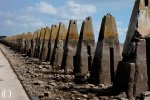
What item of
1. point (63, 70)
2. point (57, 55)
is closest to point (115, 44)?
point (63, 70)

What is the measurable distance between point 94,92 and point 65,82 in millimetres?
3327

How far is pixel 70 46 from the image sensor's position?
21.9m

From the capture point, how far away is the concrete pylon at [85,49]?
18438 millimetres

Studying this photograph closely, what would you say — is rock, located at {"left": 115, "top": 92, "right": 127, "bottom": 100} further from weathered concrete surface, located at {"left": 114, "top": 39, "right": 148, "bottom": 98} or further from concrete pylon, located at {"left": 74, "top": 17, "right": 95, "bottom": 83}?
concrete pylon, located at {"left": 74, "top": 17, "right": 95, "bottom": 83}

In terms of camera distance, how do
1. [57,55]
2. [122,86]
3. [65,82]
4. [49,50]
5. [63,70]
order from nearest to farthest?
[122,86]
[65,82]
[63,70]
[57,55]
[49,50]

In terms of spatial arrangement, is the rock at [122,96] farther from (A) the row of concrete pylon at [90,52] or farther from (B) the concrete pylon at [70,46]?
(B) the concrete pylon at [70,46]

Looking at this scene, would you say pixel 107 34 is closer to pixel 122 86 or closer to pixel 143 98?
pixel 122 86

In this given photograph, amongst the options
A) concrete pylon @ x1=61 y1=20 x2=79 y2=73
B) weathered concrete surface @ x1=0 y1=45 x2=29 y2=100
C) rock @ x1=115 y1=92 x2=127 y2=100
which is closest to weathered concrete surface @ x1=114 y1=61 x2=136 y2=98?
rock @ x1=115 y1=92 x2=127 y2=100

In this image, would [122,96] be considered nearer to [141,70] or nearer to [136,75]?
[136,75]

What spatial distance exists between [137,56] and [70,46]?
9825 millimetres

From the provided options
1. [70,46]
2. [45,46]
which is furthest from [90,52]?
[45,46]

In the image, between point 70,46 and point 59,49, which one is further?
point 59,49

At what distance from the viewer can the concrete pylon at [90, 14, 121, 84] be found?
15.0 meters

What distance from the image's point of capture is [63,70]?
21.5 meters
